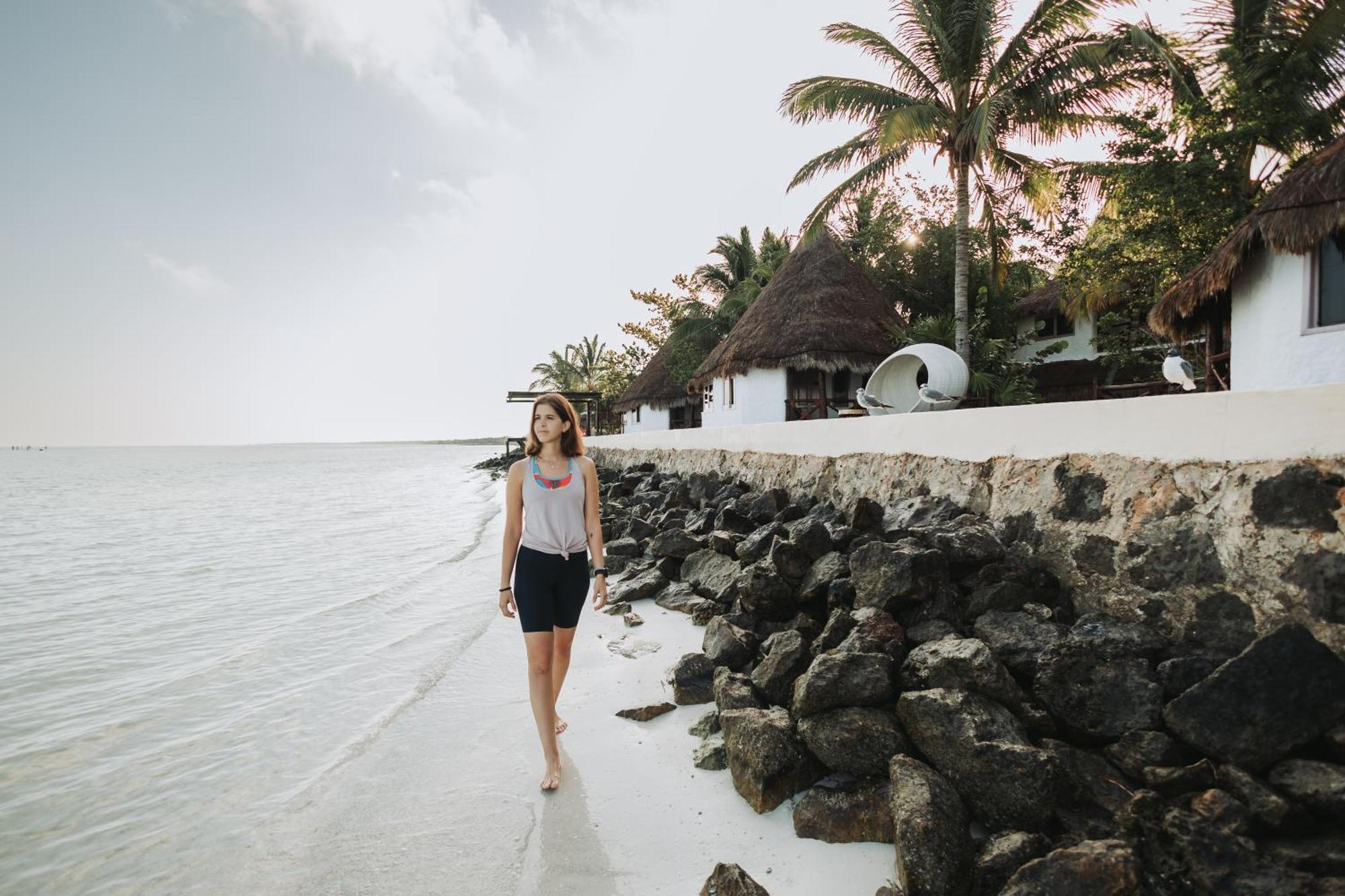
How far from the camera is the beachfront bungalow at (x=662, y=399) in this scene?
→ 25375 millimetres

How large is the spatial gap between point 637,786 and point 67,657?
5698 mm

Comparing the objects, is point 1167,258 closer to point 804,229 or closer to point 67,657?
point 804,229

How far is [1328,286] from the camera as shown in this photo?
7.04 metres

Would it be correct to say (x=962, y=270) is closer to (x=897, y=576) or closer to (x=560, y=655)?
(x=897, y=576)

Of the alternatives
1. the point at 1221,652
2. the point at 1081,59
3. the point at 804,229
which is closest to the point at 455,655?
the point at 1221,652

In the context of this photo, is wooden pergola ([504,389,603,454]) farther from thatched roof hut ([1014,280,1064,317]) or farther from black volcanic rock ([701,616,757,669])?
thatched roof hut ([1014,280,1064,317])

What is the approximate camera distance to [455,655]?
17.0ft

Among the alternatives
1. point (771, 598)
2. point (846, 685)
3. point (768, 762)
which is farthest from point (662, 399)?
point (768, 762)

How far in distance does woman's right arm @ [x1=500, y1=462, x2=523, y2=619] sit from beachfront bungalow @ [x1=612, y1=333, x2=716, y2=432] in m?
20.9

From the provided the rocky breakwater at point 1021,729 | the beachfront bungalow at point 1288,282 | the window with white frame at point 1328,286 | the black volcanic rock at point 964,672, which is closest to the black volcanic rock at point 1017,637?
the rocky breakwater at point 1021,729

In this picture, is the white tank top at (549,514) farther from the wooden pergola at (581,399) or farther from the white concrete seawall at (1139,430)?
the wooden pergola at (581,399)

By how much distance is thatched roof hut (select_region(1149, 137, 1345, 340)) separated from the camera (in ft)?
21.2

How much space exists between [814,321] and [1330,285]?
9458 millimetres

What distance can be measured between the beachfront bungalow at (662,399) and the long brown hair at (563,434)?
68.0 feet
